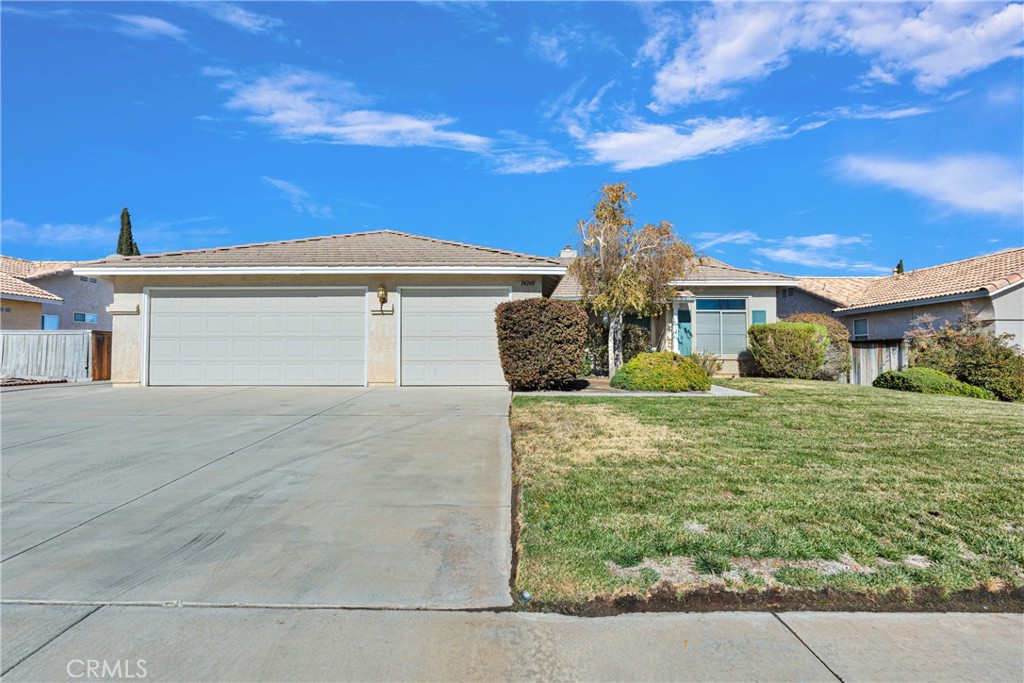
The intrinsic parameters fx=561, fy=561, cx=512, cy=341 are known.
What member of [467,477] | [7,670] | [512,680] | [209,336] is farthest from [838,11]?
[209,336]

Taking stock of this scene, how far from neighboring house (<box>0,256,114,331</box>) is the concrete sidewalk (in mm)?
23138

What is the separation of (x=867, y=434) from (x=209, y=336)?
13.4 m

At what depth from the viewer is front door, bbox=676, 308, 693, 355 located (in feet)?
60.1

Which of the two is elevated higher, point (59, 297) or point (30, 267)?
point (30, 267)

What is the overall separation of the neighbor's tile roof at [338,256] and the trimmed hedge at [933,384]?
28.3ft

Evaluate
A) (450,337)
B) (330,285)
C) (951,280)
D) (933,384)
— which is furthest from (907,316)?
(330,285)

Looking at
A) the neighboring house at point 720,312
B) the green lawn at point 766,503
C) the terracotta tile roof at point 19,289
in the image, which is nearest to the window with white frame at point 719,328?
the neighboring house at point 720,312

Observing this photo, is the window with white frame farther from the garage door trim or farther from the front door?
the garage door trim

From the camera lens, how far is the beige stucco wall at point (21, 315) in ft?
66.9

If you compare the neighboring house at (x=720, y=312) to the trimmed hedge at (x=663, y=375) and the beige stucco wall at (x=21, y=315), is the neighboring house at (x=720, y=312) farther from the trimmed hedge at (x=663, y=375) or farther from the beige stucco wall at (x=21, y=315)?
the beige stucco wall at (x=21, y=315)

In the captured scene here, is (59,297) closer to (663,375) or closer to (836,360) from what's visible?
(663,375)

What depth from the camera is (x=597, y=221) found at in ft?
48.3

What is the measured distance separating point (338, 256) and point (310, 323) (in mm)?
1776

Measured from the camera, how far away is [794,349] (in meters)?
16.2
